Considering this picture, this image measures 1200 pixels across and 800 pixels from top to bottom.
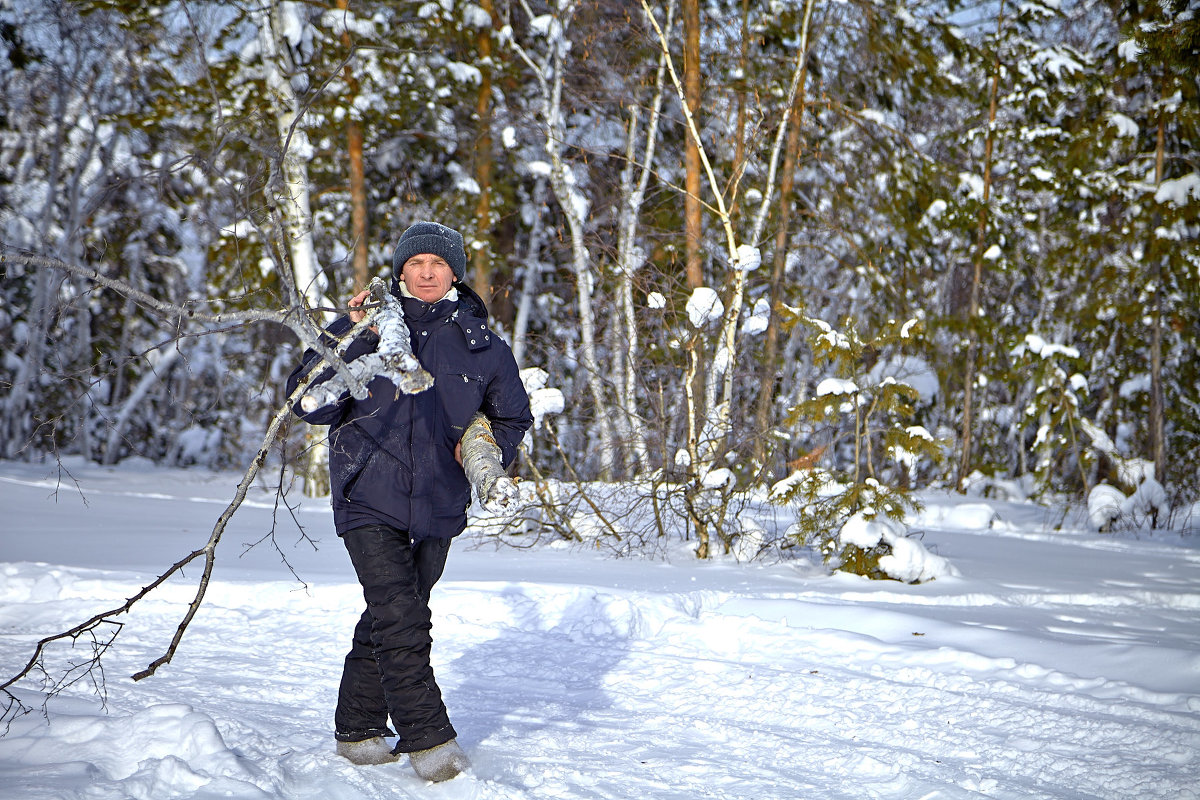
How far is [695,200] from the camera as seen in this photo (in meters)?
10.3

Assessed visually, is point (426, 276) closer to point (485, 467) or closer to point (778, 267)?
point (485, 467)

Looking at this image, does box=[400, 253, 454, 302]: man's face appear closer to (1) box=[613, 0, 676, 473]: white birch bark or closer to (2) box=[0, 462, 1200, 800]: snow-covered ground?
(2) box=[0, 462, 1200, 800]: snow-covered ground

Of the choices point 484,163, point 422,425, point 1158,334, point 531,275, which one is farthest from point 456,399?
point 1158,334

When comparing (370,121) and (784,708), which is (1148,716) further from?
(370,121)

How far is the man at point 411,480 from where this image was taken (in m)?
2.95

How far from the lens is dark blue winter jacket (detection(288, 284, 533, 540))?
2.98 meters

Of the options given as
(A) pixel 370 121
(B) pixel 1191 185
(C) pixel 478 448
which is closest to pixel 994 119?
(B) pixel 1191 185

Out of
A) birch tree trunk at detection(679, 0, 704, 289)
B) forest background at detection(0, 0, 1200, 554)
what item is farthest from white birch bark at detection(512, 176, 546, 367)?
birch tree trunk at detection(679, 0, 704, 289)

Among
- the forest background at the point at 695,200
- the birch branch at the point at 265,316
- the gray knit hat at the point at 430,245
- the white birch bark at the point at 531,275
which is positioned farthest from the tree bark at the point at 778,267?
the birch branch at the point at 265,316

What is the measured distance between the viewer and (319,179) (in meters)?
14.0

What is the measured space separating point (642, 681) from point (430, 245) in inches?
92.8

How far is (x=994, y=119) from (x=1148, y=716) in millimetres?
14501

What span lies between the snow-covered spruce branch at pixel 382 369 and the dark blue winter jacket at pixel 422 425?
0.34 feet

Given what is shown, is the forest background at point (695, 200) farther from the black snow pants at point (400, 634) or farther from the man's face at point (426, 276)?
the black snow pants at point (400, 634)
